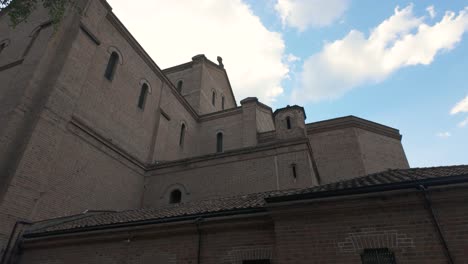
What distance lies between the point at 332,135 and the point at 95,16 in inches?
630

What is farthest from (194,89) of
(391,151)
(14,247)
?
(14,247)

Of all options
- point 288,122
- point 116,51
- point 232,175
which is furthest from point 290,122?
point 116,51

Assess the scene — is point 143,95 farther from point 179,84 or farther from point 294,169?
point 179,84

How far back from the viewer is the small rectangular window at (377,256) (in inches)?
203

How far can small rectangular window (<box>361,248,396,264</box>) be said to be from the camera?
17.0 feet

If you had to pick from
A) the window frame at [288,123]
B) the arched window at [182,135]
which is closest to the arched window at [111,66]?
the arched window at [182,135]

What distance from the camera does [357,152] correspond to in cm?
1898

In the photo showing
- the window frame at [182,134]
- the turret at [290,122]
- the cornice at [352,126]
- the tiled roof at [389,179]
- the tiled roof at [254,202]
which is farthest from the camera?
the cornice at [352,126]

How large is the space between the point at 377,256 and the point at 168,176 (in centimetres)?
1130

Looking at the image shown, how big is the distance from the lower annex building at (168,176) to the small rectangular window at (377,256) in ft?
0.06

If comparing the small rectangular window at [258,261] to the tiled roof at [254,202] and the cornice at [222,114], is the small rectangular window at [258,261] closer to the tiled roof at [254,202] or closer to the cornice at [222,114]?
the tiled roof at [254,202]

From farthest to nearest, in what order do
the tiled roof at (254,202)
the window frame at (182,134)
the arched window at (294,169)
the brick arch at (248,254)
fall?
the window frame at (182,134), the arched window at (294,169), the brick arch at (248,254), the tiled roof at (254,202)

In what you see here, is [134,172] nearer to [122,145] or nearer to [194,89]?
[122,145]

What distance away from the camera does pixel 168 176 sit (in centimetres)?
1486
